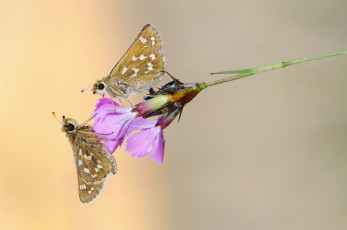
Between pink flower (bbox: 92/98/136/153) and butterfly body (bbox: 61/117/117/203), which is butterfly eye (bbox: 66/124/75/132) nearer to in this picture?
butterfly body (bbox: 61/117/117/203)

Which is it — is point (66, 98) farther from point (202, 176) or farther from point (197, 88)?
point (197, 88)

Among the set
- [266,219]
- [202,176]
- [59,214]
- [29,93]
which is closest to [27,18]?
[29,93]

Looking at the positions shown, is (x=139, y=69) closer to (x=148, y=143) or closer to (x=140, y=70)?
(x=140, y=70)

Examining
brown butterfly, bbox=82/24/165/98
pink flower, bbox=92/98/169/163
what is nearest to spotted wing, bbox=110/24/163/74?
brown butterfly, bbox=82/24/165/98

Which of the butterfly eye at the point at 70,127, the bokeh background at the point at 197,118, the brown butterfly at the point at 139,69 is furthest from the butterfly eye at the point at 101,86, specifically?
the bokeh background at the point at 197,118

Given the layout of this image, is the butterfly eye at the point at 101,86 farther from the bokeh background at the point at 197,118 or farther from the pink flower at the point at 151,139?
the bokeh background at the point at 197,118
